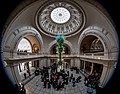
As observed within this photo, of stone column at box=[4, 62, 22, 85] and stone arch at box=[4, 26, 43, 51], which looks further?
stone arch at box=[4, 26, 43, 51]

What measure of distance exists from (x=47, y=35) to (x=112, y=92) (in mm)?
17103

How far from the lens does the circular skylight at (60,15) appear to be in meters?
21.2

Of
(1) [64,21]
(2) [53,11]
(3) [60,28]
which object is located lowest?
(3) [60,28]

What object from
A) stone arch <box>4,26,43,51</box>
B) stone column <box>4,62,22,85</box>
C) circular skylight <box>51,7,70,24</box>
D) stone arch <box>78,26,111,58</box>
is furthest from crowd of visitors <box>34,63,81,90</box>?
circular skylight <box>51,7,70,24</box>

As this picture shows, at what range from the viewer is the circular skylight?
69.6 feet

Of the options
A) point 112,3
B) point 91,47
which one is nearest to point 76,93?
point 112,3

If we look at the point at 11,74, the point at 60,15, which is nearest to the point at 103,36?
the point at 11,74

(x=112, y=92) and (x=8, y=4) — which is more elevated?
(x=8, y=4)

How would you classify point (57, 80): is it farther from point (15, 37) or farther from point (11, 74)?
point (15, 37)

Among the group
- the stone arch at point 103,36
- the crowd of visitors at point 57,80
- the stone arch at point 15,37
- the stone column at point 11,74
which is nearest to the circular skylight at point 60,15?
the stone arch at point 103,36

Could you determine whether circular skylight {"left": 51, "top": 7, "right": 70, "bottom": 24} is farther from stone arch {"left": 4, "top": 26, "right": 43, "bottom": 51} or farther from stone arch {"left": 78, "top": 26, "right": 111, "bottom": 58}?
stone arch {"left": 4, "top": 26, "right": 43, "bottom": 51}

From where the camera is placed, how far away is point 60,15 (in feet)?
71.5

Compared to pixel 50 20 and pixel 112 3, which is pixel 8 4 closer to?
pixel 112 3

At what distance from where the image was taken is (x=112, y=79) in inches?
109
